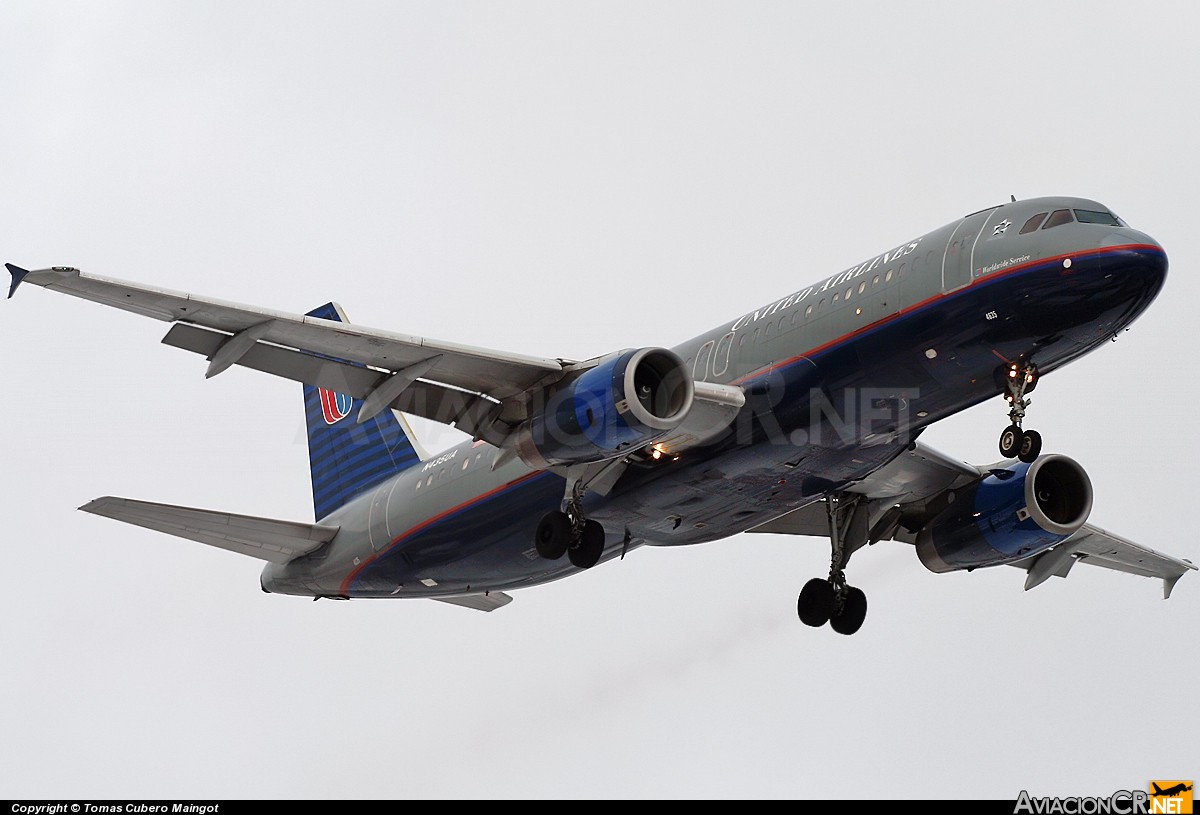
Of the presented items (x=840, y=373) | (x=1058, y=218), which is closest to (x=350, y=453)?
(x=840, y=373)

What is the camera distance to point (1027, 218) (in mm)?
25328

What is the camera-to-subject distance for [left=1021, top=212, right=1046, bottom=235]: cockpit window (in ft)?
82.3

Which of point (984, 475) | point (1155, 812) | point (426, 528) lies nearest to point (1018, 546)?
point (984, 475)

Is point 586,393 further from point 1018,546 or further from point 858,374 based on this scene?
point 1018,546

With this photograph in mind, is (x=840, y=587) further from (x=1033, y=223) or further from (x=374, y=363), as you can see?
(x=374, y=363)

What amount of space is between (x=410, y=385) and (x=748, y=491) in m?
6.13

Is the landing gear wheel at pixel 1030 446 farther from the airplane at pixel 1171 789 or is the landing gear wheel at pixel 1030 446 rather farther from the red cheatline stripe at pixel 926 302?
the airplane at pixel 1171 789

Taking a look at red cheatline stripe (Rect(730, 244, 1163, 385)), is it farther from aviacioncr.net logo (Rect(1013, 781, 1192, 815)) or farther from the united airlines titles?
aviacioncr.net logo (Rect(1013, 781, 1192, 815))

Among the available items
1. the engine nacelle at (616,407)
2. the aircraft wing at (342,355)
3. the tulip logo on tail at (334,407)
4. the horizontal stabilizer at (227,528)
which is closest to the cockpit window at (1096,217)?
the engine nacelle at (616,407)

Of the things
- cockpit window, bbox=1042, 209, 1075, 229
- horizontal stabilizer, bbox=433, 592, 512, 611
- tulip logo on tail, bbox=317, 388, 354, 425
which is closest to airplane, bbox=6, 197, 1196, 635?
cockpit window, bbox=1042, 209, 1075, 229

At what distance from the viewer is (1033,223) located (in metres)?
25.2

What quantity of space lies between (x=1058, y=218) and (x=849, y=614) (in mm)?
10315

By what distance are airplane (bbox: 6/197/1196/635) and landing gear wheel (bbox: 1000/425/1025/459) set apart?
4 cm

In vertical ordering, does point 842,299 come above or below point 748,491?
above
